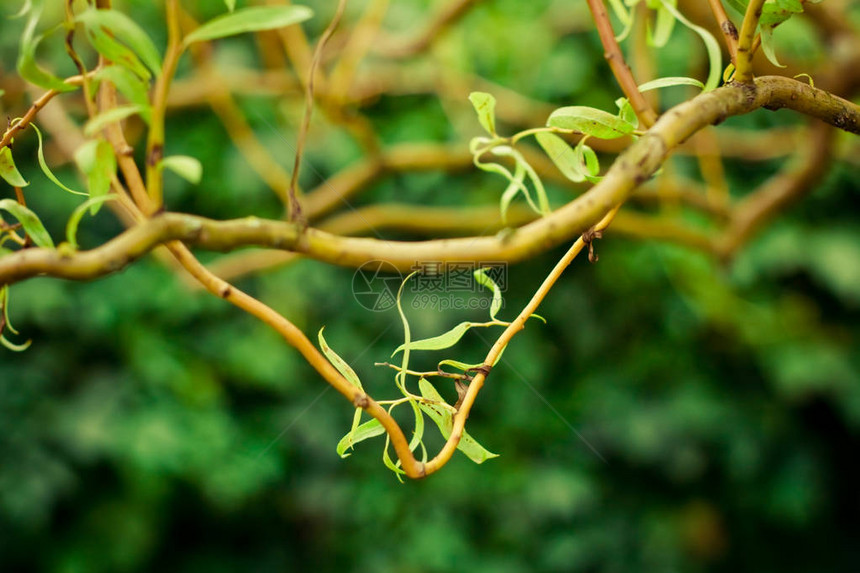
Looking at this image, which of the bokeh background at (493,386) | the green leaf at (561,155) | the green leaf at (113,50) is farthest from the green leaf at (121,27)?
the bokeh background at (493,386)

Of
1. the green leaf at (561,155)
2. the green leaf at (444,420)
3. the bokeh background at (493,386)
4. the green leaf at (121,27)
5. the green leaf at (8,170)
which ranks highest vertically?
the green leaf at (121,27)

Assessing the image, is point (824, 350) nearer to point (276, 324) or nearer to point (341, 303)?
point (341, 303)

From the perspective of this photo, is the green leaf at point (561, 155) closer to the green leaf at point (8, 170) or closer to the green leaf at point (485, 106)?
the green leaf at point (485, 106)

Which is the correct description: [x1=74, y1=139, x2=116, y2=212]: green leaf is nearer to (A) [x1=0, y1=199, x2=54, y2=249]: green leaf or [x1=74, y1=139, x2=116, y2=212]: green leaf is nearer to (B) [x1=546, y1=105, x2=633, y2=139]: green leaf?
(A) [x1=0, y1=199, x2=54, y2=249]: green leaf

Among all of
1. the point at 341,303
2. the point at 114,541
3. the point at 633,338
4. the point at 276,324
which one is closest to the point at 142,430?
the point at 114,541

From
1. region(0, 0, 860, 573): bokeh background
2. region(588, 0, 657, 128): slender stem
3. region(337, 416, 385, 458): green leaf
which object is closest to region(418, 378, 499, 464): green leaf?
region(337, 416, 385, 458): green leaf

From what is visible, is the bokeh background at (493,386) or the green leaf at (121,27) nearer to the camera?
the green leaf at (121,27)

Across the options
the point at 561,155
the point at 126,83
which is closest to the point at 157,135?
the point at 126,83
